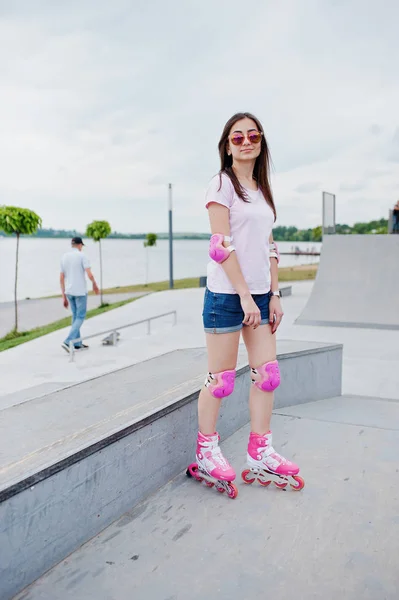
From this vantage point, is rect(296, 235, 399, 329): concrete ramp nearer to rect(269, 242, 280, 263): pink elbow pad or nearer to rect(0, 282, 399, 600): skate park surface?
rect(0, 282, 399, 600): skate park surface

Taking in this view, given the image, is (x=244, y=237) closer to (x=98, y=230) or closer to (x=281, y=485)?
(x=281, y=485)

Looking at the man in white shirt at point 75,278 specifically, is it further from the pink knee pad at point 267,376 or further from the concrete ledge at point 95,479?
the pink knee pad at point 267,376

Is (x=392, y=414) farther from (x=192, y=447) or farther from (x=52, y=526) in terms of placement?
(x=52, y=526)

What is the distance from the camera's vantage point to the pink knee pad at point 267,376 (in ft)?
7.70

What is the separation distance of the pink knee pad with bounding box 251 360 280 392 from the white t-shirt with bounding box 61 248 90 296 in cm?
533

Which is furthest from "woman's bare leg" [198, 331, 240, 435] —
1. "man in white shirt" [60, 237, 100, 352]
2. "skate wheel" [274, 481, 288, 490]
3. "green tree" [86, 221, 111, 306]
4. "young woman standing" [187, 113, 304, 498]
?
"green tree" [86, 221, 111, 306]

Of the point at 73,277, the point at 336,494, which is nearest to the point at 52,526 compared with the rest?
the point at 336,494

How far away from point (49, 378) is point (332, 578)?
5426 millimetres

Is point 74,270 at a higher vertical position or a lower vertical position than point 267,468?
higher

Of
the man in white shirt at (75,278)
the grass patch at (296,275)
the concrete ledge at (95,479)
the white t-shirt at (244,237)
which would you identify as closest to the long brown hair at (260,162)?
the white t-shirt at (244,237)

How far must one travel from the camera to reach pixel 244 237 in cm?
227

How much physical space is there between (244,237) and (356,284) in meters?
9.26

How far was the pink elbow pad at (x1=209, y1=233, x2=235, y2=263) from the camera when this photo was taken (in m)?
2.18

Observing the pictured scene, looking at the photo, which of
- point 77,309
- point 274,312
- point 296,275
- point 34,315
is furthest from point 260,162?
point 296,275
